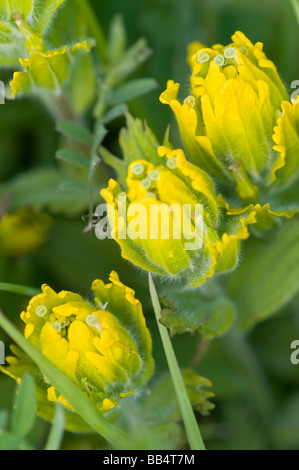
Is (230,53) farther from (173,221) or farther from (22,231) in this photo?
(22,231)

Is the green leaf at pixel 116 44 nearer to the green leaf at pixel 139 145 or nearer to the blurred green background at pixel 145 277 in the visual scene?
the blurred green background at pixel 145 277

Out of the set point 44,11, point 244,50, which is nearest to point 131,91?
point 44,11

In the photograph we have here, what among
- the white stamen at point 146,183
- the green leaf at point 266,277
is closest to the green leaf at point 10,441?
the white stamen at point 146,183

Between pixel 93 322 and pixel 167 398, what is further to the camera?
pixel 167 398

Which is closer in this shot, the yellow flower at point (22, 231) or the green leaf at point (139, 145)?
the green leaf at point (139, 145)

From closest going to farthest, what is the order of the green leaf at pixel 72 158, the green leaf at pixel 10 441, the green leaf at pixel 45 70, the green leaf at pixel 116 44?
the green leaf at pixel 10 441 → the green leaf at pixel 45 70 → the green leaf at pixel 72 158 → the green leaf at pixel 116 44

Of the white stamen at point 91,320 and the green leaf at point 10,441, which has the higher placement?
the white stamen at point 91,320

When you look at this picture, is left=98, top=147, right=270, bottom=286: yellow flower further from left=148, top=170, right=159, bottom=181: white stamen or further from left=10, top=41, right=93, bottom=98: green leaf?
left=10, top=41, right=93, bottom=98: green leaf
